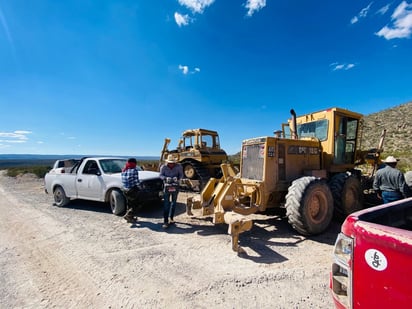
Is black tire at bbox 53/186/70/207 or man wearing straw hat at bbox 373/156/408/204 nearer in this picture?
man wearing straw hat at bbox 373/156/408/204

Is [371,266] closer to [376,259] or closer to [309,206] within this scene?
[376,259]

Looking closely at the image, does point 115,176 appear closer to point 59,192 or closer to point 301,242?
point 59,192

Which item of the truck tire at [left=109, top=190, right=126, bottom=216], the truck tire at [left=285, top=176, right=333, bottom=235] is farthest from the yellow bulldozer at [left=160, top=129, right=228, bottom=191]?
the truck tire at [left=285, top=176, right=333, bottom=235]

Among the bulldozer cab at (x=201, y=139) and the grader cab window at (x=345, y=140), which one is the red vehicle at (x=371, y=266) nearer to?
the grader cab window at (x=345, y=140)

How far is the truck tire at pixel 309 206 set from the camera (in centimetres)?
439

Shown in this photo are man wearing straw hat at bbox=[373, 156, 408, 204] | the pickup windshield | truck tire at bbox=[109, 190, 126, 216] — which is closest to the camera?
man wearing straw hat at bbox=[373, 156, 408, 204]

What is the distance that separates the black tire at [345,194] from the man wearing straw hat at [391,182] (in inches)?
24.2

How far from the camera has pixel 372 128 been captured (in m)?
34.1

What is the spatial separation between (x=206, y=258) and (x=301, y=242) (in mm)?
1976

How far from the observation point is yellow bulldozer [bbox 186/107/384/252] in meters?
4.48

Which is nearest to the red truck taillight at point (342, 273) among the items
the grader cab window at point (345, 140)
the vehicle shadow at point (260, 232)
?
the vehicle shadow at point (260, 232)

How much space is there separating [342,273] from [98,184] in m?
6.59

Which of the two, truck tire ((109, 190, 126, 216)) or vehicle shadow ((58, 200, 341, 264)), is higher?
truck tire ((109, 190, 126, 216))

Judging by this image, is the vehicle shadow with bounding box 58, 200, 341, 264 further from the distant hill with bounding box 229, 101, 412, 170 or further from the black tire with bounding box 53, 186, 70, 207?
the distant hill with bounding box 229, 101, 412, 170
